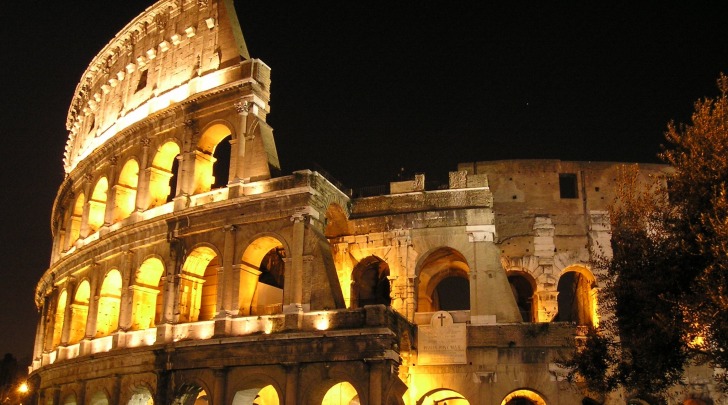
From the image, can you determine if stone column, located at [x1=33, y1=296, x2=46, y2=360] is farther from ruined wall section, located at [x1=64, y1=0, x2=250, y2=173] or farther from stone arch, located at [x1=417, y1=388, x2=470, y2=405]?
stone arch, located at [x1=417, y1=388, x2=470, y2=405]

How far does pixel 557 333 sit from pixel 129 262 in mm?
12920

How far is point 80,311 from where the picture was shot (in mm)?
26266

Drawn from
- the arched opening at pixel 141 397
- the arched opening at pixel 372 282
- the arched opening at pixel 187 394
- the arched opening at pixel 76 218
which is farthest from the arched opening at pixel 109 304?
the arched opening at pixel 372 282

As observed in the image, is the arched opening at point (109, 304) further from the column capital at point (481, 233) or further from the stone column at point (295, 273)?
the column capital at point (481, 233)

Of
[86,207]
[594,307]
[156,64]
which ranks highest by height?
[156,64]

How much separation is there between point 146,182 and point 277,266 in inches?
A: 197

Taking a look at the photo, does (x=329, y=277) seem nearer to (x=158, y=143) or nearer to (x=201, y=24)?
(x=158, y=143)

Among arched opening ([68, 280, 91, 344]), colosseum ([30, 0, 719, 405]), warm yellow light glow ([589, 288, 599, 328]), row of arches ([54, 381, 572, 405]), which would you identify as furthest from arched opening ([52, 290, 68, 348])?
warm yellow light glow ([589, 288, 599, 328])

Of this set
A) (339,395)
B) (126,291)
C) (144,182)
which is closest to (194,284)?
(126,291)

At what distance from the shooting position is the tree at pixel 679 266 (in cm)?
1215

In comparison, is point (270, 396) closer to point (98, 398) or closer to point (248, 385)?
point (248, 385)

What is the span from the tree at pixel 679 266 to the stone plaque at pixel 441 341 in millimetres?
6502

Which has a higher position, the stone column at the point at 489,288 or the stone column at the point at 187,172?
the stone column at the point at 187,172

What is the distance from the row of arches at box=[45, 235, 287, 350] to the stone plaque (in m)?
4.17
